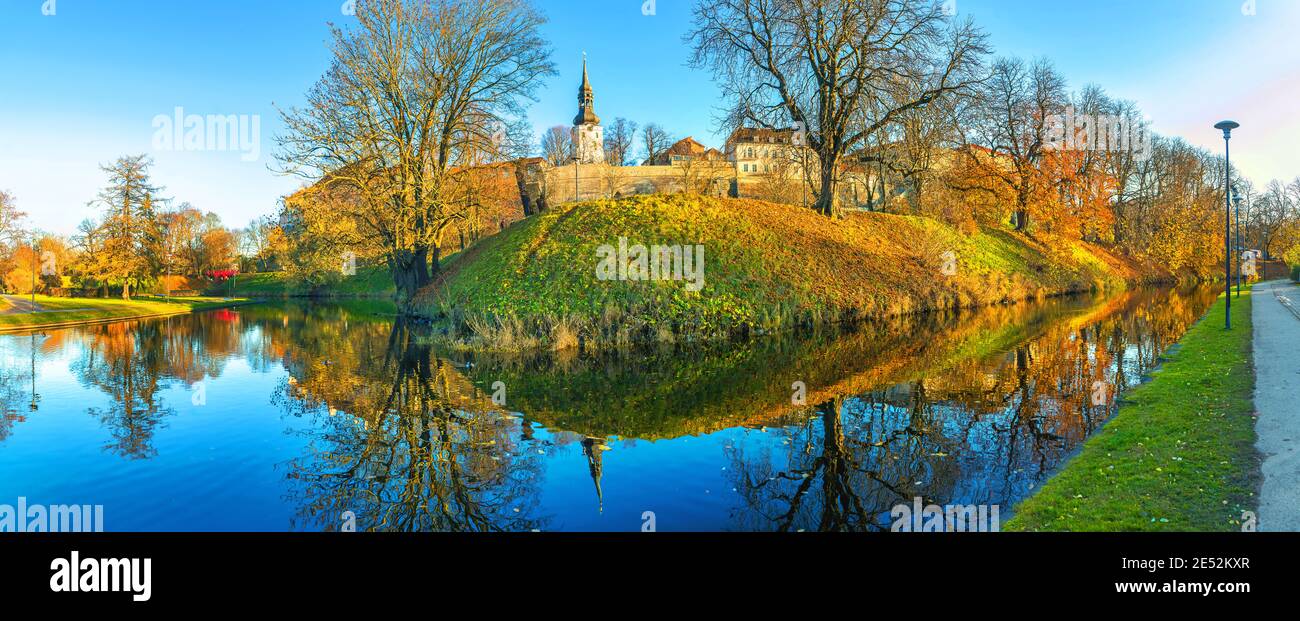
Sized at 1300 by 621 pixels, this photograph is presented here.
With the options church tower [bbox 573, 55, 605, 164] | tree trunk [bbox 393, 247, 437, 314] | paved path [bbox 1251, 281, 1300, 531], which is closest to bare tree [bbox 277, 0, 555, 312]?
tree trunk [bbox 393, 247, 437, 314]

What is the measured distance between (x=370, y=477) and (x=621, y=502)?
3.48 meters

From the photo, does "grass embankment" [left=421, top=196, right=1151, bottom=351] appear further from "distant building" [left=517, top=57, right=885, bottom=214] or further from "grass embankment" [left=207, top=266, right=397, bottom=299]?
"grass embankment" [left=207, top=266, right=397, bottom=299]

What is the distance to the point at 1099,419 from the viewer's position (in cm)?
1055

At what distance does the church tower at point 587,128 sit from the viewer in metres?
91.0

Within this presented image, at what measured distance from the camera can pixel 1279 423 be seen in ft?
27.6

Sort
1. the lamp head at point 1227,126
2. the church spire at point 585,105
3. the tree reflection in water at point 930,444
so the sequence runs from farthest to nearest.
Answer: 1. the church spire at point 585,105
2. the lamp head at point 1227,126
3. the tree reflection in water at point 930,444

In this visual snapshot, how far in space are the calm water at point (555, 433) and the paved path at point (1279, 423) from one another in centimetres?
205

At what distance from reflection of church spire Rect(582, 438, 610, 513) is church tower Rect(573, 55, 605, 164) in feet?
274

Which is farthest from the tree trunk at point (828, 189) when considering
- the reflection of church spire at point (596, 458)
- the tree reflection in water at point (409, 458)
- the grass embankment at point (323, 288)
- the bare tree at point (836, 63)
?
the grass embankment at point (323, 288)

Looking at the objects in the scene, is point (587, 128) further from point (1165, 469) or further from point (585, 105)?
point (1165, 469)

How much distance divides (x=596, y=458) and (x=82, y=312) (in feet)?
135

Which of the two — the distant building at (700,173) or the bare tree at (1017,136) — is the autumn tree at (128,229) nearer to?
the distant building at (700,173)

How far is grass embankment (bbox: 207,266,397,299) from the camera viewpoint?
6975 cm

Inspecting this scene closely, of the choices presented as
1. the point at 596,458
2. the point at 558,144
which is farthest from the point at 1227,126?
the point at 558,144
